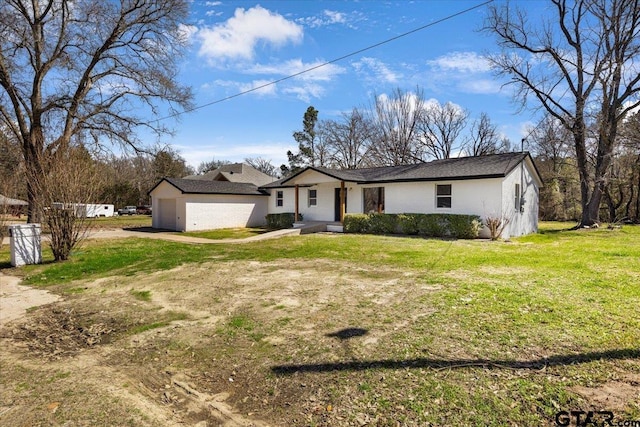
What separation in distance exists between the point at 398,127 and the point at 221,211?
22.1 meters

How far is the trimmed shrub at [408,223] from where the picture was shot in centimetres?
1570

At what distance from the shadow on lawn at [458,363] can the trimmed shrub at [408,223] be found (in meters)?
12.4

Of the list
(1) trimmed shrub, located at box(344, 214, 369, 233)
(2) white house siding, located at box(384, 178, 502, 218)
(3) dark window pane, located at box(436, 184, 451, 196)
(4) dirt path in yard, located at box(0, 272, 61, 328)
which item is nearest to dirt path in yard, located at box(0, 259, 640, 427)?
(4) dirt path in yard, located at box(0, 272, 61, 328)

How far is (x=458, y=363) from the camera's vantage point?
326 centimetres

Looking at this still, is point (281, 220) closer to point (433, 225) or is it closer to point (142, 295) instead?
point (433, 225)

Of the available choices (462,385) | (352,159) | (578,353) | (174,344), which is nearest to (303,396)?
(462,385)

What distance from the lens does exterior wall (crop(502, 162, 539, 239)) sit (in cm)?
1469

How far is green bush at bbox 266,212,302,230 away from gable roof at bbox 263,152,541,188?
2318 mm

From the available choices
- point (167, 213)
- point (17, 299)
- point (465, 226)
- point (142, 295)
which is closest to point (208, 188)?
point (167, 213)

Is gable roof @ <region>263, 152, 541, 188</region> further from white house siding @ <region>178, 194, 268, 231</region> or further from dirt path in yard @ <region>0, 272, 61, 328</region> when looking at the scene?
dirt path in yard @ <region>0, 272, 61, 328</region>

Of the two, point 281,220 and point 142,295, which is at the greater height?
point 281,220

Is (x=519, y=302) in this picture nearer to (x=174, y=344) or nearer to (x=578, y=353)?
(x=578, y=353)

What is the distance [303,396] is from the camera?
2893 millimetres

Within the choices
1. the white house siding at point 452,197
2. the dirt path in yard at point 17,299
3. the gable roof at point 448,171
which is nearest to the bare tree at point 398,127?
the gable roof at point 448,171
